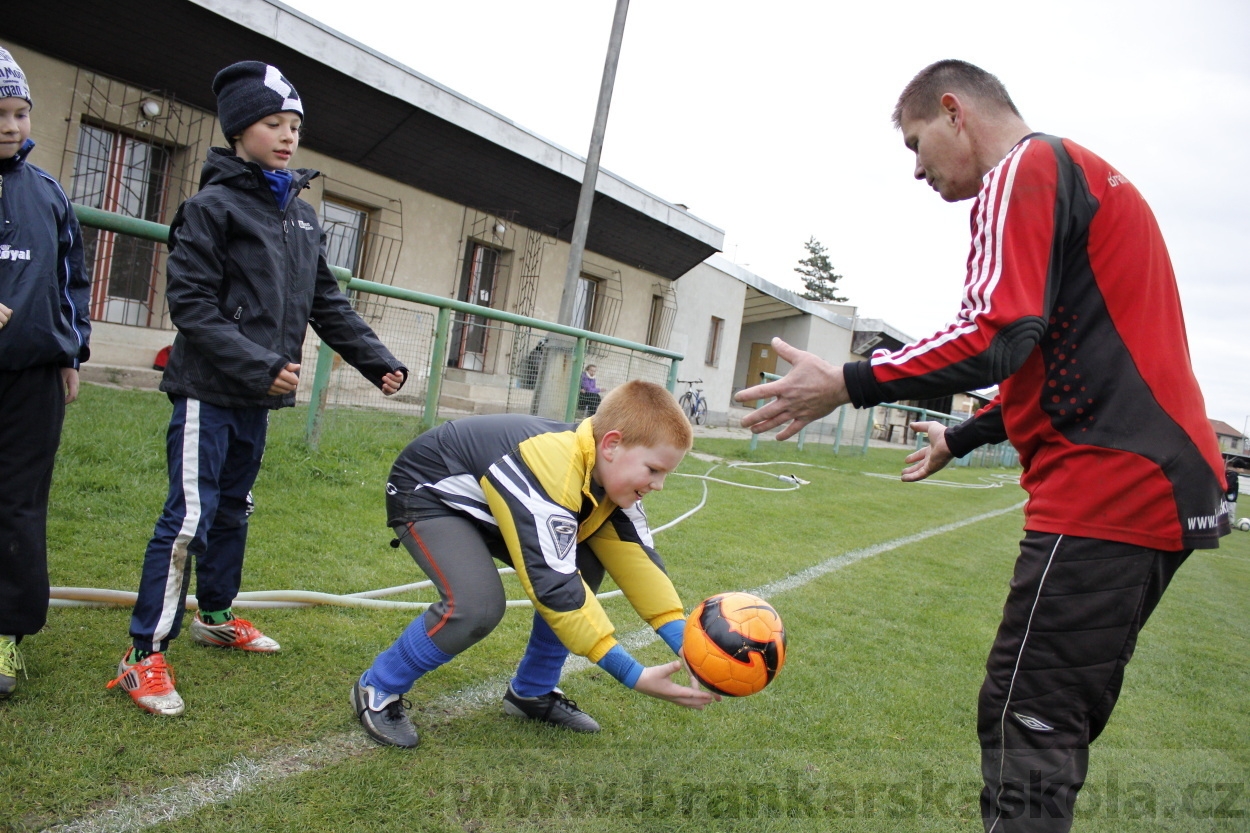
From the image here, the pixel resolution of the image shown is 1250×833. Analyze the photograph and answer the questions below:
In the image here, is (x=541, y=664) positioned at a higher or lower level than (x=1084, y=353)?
lower

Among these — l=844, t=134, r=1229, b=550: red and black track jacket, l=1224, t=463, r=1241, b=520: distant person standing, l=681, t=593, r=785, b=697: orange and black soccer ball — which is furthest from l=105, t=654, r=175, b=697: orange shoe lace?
l=1224, t=463, r=1241, b=520: distant person standing

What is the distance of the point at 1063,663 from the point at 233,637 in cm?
284

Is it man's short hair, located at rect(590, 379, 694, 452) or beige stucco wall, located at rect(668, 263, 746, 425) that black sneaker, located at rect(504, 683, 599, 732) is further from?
beige stucco wall, located at rect(668, 263, 746, 425)

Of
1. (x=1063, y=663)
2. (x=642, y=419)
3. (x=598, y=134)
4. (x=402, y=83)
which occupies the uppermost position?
(x=598, y=134)

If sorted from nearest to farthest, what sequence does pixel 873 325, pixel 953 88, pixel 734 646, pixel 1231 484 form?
pixel 953 88 → pixel 734 646 → pixel 1231 484 → pixel 873 325

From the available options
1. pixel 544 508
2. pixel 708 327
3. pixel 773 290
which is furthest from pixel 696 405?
pixel 544 508

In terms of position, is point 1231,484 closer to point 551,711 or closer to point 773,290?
point 551,711

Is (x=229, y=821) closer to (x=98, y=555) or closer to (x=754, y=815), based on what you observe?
(x=754, y=815)

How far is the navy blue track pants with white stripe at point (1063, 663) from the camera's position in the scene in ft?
6.14

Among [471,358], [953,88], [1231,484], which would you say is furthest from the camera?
[471,358]

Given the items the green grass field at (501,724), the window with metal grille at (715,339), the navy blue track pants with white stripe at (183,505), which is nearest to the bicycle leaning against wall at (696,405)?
the window with metal grille at (715,339)

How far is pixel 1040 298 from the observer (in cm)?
180

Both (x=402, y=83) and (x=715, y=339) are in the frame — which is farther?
(x=715, y=339)

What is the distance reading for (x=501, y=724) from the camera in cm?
286
